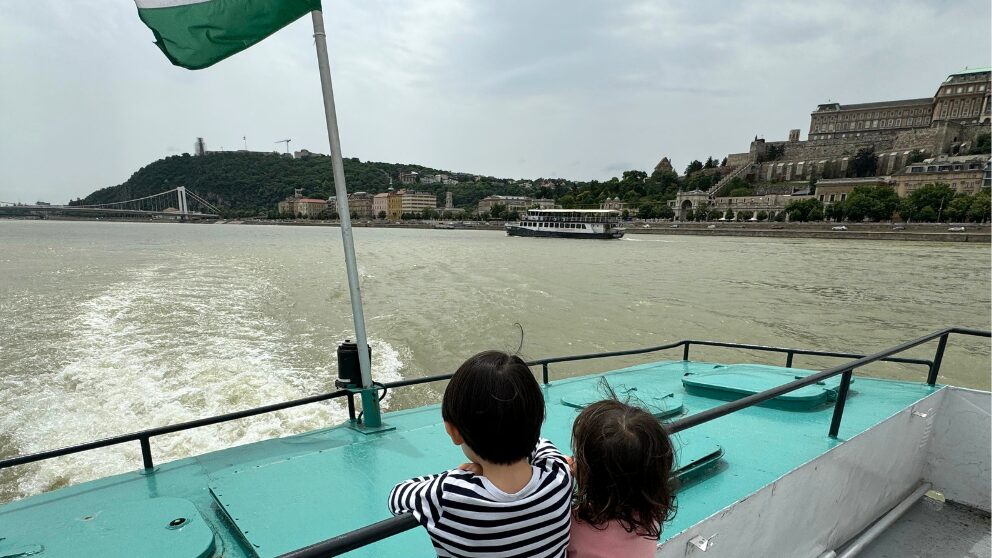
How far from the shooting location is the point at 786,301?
19188 mm

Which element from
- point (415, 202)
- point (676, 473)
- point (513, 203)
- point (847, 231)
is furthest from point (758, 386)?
point (415, 202)

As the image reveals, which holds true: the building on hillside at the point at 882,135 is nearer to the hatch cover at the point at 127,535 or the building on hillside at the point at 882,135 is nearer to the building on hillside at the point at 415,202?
the building on hillside at the point at 415,202

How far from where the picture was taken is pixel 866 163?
110062 mm

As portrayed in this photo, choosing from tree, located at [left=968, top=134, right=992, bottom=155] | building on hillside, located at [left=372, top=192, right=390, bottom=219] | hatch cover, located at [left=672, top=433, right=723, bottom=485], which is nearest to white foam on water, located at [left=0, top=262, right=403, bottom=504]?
hatch cover, located at [left=672, top=433, right=723, bottom=485]

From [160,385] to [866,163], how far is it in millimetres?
137206

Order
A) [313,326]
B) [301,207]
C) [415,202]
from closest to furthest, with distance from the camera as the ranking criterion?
[313,326]
[301,207]
[415,202]

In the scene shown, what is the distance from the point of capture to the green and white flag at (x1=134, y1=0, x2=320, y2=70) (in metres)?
3.06

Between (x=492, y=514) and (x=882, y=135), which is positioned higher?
(x=882, y=135)

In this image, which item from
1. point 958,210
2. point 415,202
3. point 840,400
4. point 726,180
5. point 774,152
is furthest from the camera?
point 415,202

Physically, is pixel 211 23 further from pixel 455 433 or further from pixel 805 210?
pixel 805 210

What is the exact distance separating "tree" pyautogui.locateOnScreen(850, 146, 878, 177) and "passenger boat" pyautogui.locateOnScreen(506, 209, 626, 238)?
72547 millimetres

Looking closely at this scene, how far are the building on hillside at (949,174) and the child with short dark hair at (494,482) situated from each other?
11270 cm

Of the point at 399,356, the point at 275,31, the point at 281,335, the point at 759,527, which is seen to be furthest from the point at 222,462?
the point at 281,335

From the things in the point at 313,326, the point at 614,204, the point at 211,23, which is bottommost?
the point at 614,204
